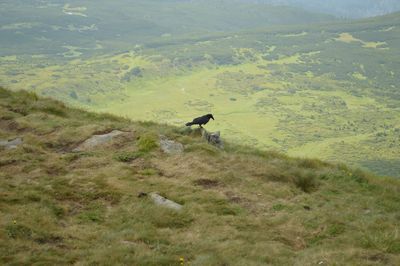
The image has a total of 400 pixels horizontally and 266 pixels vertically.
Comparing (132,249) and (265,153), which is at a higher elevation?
(132,249)

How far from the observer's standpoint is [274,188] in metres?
19.3

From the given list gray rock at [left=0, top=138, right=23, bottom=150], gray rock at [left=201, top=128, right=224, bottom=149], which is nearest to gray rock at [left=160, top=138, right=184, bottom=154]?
gray rock at [left=201, top=128, right=224, bottom=149]

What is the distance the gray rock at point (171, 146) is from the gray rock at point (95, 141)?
2.75 metres

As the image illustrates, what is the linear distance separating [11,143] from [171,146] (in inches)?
313

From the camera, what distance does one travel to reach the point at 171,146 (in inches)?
902

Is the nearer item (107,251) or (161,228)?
(107,251)

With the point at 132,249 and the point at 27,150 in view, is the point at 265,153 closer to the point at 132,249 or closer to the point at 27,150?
the point at 27,150

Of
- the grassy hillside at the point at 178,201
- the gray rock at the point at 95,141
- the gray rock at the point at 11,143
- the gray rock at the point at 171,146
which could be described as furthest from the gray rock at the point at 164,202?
the gray rock at the point at 11,143

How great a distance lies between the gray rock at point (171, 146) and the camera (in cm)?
2239

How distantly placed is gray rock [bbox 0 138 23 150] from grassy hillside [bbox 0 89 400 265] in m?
0.39

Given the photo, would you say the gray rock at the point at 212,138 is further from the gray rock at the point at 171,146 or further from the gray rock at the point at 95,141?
the gray rock at the point at 95,141

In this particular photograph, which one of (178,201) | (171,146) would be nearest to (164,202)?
(178,201)

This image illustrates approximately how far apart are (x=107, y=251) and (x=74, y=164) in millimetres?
8498

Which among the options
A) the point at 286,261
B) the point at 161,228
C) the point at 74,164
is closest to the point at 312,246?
the point at 286,261
